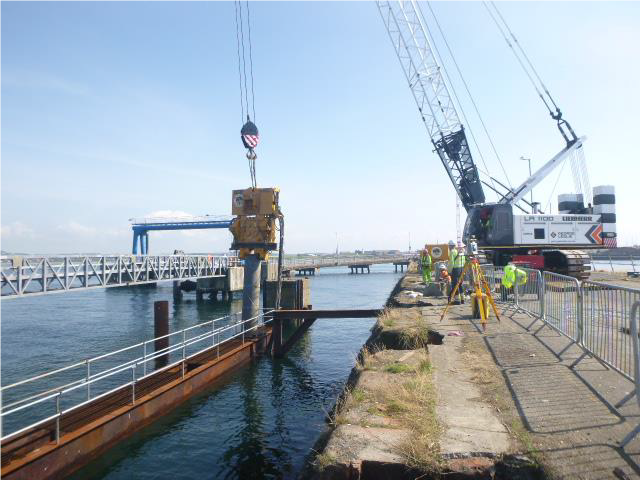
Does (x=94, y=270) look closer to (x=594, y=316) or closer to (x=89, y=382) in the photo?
(x=89, y=382)

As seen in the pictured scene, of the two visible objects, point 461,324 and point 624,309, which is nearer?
point 624,309

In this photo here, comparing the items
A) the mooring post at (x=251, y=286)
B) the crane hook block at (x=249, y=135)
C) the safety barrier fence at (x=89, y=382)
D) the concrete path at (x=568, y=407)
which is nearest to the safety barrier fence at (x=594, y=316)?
the concrete path at (x=568, y=407)

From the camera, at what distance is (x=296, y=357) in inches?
725

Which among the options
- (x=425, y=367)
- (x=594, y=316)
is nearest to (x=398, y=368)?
(x=425, y=367)

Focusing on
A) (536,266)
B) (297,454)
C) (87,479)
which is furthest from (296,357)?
(536,266)

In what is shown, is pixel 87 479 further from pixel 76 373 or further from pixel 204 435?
pixel 76 373

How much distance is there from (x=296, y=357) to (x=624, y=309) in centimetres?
1370

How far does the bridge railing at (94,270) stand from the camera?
1922 cm

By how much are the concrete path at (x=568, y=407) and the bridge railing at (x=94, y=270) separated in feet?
63.4

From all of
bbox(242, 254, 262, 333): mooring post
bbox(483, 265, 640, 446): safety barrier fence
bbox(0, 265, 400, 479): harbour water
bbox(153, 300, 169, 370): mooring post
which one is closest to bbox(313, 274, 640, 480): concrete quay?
bbox(483, 265, 640, 446): safety barrier fence

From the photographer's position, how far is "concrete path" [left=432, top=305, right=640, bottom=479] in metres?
4.41

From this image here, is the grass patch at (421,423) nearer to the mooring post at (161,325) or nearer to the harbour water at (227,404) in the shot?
the harbour water at (227,404)

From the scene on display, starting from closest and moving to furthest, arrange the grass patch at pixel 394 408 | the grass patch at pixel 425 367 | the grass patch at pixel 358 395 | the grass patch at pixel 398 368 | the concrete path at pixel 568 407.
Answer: the concrete path at pixel 568 407
the grass patch at pixel 394 408
the grass patch at pixel 358 395
the grass patch at pixel 425 367
the grass patch at pixel 398 368

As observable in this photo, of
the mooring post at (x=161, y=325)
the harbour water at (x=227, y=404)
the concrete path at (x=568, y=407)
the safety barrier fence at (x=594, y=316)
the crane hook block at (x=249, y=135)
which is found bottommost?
the harbour water at (x=227, y=404)
